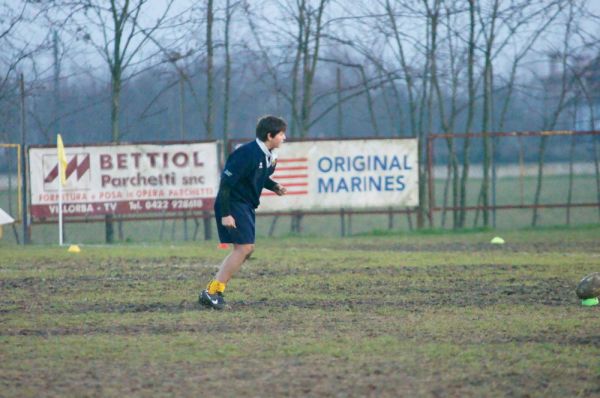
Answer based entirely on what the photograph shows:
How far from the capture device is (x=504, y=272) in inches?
514

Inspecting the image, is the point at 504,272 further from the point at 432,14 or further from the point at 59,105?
the point at 59,105

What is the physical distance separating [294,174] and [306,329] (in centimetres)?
1412

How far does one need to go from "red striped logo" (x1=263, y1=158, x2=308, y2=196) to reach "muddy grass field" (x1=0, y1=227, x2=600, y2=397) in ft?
23.3

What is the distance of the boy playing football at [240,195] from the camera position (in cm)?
973

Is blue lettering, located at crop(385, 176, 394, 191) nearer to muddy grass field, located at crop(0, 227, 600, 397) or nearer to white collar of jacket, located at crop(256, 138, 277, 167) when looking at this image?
muddy grass field, located at crop(0, 227, 600, 397)

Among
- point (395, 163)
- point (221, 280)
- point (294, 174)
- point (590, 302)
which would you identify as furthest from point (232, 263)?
point (395, 163)

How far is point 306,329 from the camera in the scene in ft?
27.5

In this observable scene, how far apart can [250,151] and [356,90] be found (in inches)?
696

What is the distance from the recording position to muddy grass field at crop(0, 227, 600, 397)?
630 centimetres

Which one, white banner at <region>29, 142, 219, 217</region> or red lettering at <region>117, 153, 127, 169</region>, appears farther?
red lettering at <region>117, 153, 127, 169</region>

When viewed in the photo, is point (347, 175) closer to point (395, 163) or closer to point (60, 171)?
point (395, 163)

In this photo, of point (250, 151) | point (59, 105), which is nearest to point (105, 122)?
point (59, 105)

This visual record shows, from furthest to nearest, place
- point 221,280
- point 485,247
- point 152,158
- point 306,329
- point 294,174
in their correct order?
point 294,174 < point 152,158 < point 485,247 < point 221,280 < point 306,329

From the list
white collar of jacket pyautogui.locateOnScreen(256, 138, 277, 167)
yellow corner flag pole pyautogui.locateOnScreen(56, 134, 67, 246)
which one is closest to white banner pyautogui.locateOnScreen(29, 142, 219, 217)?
yellow corner flag pole pyautogui.locateOnScreen(56, 134, 67, 246)
